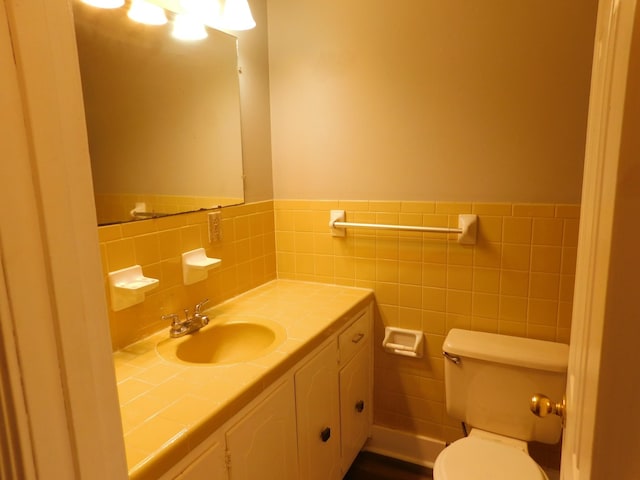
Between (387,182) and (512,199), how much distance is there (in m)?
0.53

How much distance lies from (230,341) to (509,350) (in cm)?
108

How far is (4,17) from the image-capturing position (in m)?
0.41

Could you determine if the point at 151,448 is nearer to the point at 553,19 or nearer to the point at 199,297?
the point at 199,297

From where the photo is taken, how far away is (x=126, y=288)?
1.35 metres

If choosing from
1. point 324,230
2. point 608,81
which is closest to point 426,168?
point 324,230

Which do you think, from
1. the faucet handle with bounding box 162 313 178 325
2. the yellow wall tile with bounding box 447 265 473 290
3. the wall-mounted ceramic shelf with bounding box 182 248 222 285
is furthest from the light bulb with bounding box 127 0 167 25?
the yellow wall tile with bounding box 447 265 473 290

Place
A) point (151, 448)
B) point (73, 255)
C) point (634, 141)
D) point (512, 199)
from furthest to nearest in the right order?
point (512, 199)
point (151, 448)
point (73, 255)
point (634, 141)

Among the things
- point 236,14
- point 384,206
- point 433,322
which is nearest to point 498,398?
point 433,322

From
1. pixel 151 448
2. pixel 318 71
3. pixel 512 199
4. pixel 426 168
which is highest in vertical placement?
pixel 318 71

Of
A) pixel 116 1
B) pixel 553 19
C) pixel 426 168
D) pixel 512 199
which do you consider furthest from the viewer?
pixel 426 168

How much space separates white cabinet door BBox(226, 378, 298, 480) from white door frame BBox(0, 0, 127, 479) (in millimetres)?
666

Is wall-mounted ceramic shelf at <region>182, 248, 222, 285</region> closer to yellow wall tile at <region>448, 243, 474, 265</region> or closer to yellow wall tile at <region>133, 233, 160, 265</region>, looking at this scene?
yellow wall tile at <region>133, 233, 160, 265</region>

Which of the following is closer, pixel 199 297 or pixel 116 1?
pixel 116 1

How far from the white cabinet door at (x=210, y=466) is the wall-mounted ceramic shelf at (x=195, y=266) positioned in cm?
72
